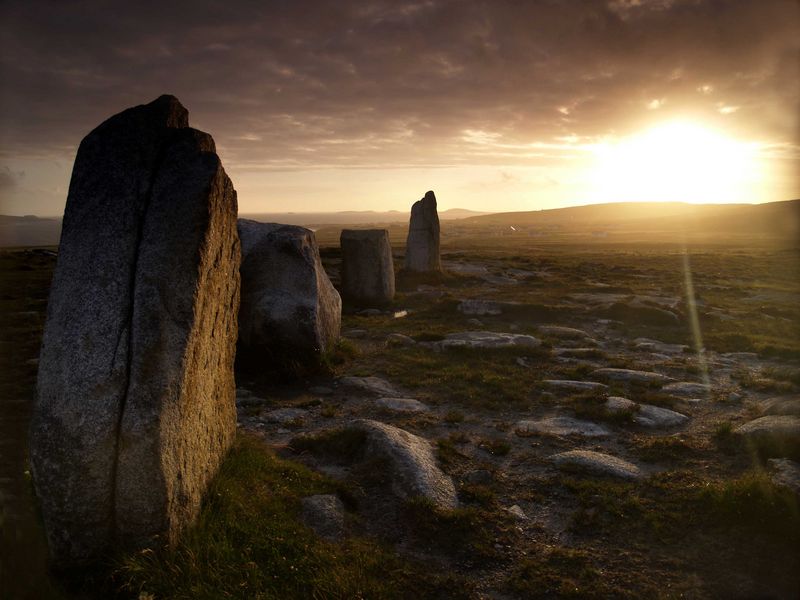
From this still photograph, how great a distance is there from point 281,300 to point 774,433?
32.0 ft

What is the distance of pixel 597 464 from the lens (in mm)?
8328

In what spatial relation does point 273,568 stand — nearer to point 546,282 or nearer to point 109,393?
point 109,393

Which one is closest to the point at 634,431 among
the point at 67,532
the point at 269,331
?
the point at 269,331

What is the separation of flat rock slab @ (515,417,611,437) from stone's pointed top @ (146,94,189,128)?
7.23 m

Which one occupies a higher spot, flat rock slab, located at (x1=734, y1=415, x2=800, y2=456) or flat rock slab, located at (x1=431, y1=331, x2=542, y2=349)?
flat rock slab, located at (x1=431, y1=331, x2=542, y2=349)

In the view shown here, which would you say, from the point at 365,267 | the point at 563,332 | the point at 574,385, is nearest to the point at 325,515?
the point at 574,385

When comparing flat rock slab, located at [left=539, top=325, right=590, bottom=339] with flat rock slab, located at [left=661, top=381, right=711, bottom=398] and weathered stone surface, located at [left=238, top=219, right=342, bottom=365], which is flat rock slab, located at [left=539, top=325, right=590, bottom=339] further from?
weathered stone surface, located at [left=238, top=219, right=342, bottom=365]

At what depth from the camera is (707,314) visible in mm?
21016

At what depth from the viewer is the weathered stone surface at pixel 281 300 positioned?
503 inches

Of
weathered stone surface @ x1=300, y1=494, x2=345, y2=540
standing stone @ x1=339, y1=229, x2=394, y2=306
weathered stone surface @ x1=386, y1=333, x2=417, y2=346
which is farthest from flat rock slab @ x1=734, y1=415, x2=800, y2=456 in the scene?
standing stone @ x1=339, y1=229, x2=394, y2=306

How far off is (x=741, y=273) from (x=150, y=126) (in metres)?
41.3

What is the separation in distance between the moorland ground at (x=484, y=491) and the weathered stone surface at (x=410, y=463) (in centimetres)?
22

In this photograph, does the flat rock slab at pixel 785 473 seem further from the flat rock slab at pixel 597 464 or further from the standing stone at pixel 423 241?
the standing stone at pixel 423 241

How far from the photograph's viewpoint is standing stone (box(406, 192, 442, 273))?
95.5 ft
